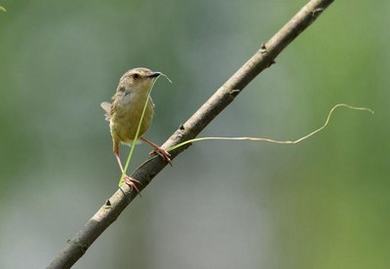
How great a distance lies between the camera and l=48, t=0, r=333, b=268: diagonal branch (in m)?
2.23

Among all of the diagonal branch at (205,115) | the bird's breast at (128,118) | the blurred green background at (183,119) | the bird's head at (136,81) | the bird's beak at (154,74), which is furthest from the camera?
the blurred green background at (183,119)

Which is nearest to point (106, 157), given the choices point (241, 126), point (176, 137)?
point (241, 126)

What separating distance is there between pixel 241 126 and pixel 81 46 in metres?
3.60

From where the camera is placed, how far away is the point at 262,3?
1900 cm

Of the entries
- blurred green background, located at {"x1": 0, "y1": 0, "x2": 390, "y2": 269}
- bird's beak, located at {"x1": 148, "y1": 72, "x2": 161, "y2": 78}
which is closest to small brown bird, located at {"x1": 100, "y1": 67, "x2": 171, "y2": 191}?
bird's beak, located at {"x1": 148, "y1": 72, "x2": 161, "y2": 78}

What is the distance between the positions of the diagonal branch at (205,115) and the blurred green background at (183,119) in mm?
12478

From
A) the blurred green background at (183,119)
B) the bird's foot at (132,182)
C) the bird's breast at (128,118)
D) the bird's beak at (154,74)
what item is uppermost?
the blurred green background at (183,119)

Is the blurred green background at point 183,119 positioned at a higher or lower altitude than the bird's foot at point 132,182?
higher

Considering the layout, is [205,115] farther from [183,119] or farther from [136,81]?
[183,119]

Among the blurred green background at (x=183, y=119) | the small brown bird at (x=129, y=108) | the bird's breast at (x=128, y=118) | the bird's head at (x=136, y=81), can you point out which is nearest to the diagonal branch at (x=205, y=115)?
the small brown bird at (x=129, y=108)

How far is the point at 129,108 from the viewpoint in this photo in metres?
4.14

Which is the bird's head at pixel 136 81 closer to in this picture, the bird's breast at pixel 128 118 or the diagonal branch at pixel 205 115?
the bird's breast at pixel 128 118

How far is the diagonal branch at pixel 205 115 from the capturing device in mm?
2229

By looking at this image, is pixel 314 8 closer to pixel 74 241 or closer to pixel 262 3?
pixel 74 241
